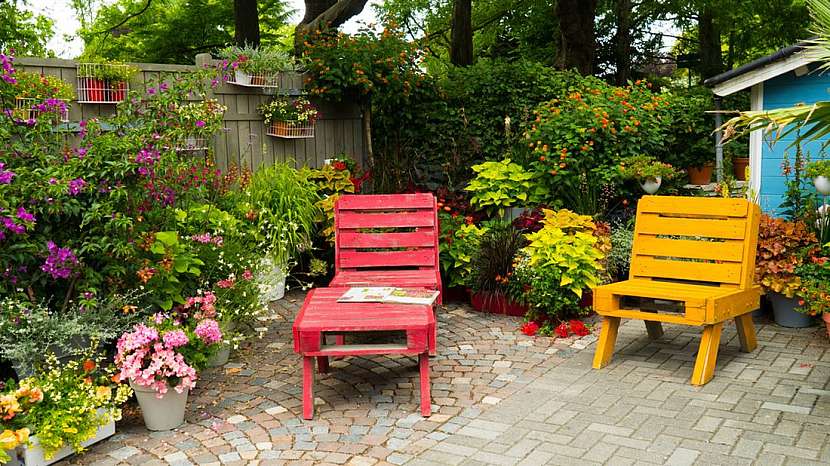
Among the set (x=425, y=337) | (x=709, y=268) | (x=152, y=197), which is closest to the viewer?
(x=425, y=337)

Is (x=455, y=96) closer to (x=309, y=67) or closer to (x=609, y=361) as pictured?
(x=309, y=67)

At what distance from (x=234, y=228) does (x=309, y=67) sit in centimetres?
263

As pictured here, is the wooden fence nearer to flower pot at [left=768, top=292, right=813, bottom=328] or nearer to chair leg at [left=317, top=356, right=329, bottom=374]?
chair leg at [left=317, top=356, right=329, bottom=374]

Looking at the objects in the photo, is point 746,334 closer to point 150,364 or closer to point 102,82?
point 150,364

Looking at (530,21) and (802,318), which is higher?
(530,21)

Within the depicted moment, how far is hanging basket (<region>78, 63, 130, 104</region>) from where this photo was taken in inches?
242

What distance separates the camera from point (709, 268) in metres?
5.26

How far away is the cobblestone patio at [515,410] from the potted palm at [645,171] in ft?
7.03

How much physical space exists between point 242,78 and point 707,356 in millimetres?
4681

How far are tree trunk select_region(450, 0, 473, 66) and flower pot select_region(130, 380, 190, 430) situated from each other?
463 inches

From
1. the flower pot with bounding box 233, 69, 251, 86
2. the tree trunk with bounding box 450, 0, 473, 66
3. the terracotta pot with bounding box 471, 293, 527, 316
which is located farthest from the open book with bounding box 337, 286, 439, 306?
the tree trunk with bounding box 450, 0, 473, 66

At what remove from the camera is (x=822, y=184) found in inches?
245

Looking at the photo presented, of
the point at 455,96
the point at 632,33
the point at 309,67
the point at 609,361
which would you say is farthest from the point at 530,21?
the point at 609,361

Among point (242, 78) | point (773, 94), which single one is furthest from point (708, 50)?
point (242, 78)
